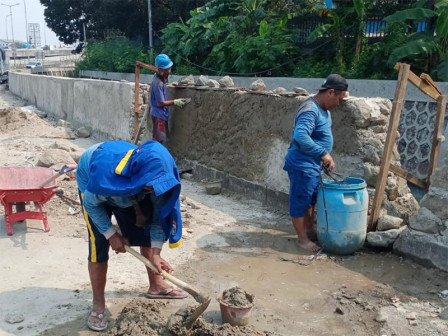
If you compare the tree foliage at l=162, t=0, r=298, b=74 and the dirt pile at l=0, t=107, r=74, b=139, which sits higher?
the tree foliage at l=162, t=0, r=298, b=74

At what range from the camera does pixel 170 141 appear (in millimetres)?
8898

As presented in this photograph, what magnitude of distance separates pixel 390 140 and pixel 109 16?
1067 inches

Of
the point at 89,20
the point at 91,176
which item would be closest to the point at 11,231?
the point at 91,176

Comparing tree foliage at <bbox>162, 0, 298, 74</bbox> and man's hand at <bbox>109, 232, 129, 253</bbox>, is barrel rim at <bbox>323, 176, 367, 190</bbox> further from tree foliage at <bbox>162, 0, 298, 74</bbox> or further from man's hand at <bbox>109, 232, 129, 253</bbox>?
tree foliage at <bbox>162, 0, 298, 74</bbox>

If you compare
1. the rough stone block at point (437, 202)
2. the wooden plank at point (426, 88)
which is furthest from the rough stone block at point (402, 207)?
the wooden plank at point (426, 88)

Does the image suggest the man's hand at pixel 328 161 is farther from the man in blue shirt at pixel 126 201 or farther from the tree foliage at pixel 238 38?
the tree foliage at pixel 238 38

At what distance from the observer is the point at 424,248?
15.4 ft

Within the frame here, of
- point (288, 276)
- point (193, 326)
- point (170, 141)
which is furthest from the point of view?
point (170, 141)

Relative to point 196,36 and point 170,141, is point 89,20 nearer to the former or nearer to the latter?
point 196,36

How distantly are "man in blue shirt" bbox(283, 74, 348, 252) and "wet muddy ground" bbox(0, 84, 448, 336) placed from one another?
0.43 m

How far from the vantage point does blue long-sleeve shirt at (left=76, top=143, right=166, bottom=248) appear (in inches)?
132

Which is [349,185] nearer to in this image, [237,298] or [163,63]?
[237,298]

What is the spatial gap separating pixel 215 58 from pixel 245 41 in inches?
107

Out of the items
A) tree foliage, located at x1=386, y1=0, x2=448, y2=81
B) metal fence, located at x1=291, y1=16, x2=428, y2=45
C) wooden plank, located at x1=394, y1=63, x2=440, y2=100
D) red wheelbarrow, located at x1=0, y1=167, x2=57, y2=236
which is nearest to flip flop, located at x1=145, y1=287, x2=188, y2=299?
red wheelbarrow, located at x1=0, y1=167, x2=57, y2=236
